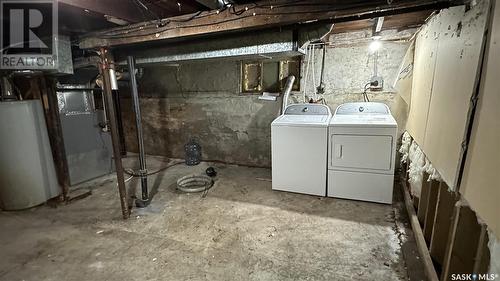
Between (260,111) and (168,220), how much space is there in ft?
7.20

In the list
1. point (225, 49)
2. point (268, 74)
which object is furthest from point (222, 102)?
point (225, 49)

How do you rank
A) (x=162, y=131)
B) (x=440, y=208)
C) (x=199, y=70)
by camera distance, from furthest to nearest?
1. (x=162, y=131)
2. (x=199, y=70)
3. (x=440, y=208)

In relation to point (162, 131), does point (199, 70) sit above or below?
above

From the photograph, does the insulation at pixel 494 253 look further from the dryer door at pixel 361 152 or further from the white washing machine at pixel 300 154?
the white washing machine at pixel 300 154

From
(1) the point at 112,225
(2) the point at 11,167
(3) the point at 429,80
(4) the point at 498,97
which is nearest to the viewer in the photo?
(4) the point at 498,97

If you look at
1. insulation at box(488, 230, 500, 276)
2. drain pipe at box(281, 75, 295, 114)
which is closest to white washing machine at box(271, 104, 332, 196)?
drain pipe at box(281, 75, 295, 114)

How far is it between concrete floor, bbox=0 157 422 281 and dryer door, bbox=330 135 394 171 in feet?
1.47

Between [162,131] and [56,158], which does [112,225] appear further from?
[162,131]

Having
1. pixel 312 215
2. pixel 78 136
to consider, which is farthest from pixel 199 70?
pixel 312 215

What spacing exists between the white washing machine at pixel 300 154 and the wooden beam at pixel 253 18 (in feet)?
4.20

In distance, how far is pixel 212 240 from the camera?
2.25 metres

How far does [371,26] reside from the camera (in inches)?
118

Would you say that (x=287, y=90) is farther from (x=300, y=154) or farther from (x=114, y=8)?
(x=114, y=8)

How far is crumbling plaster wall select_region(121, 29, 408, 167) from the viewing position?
11.3 feet
